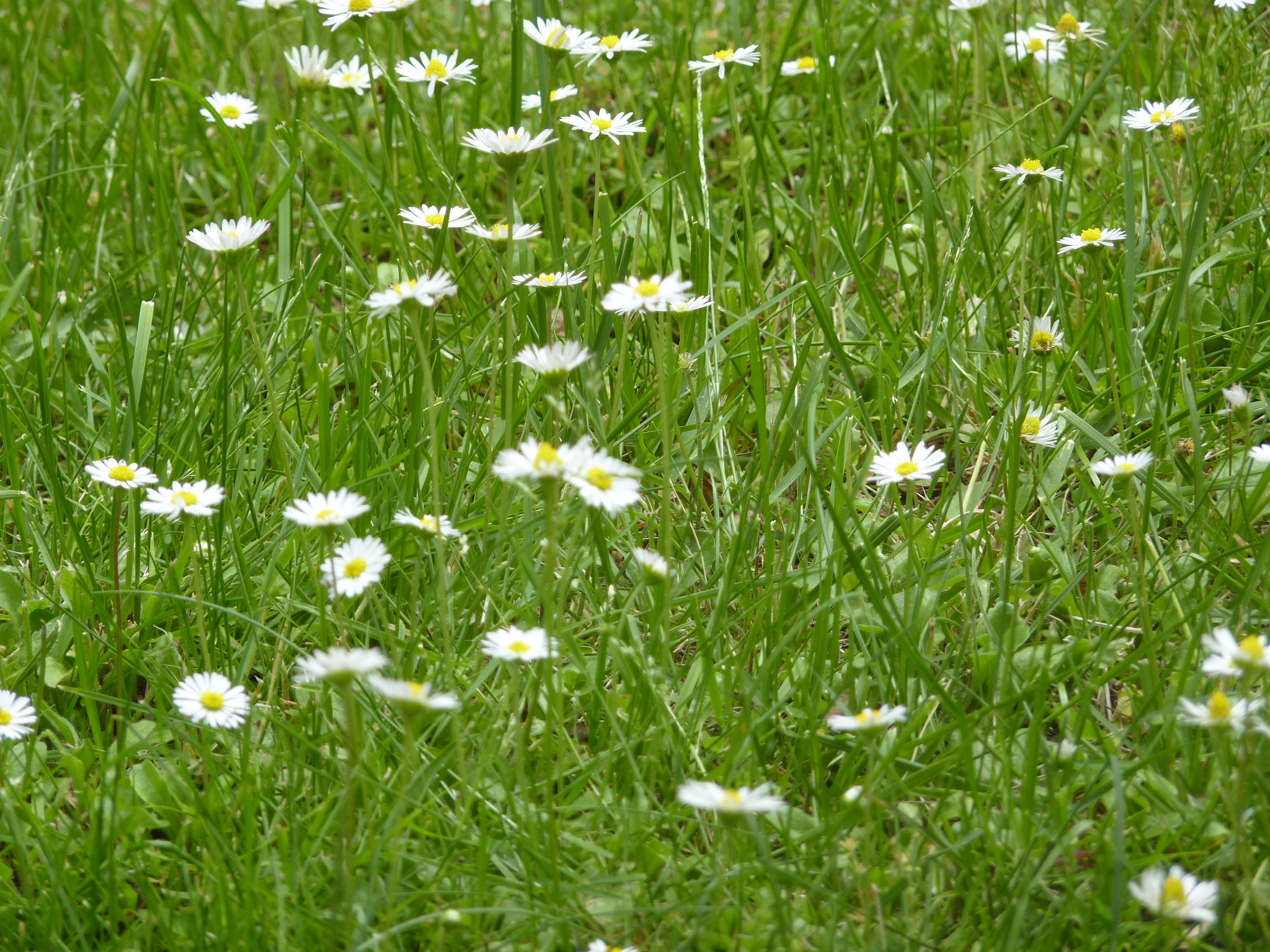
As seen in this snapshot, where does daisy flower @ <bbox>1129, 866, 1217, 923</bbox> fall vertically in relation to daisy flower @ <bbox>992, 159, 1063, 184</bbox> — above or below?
below

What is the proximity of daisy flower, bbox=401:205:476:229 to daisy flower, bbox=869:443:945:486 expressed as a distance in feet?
2.65

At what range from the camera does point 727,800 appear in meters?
1.27

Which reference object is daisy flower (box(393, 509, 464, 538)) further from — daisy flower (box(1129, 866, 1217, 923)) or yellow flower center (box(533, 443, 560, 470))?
daisy flower (box(1129, 866, 1217, 923))

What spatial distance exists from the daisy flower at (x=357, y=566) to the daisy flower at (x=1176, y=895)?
3.16 ft

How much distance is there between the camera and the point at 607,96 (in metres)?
3.49

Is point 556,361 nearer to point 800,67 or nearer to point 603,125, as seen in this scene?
point 603,125

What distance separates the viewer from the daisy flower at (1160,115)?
88.8 inches

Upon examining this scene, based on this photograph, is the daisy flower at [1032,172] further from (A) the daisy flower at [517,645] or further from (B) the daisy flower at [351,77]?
(B) the daisy flower at [351,77]

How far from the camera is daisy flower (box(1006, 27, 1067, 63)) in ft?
8.89

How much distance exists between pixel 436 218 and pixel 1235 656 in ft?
4.86

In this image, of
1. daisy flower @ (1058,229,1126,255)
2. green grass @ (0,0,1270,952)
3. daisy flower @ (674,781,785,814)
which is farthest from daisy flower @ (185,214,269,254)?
daisy flower @ (1058,229,1126,255)

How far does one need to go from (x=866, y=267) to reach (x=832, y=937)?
5.26 feet

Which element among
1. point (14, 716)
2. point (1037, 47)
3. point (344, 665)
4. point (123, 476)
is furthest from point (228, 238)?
point (1037, 47)

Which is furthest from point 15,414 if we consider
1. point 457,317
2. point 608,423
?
point 608,423
